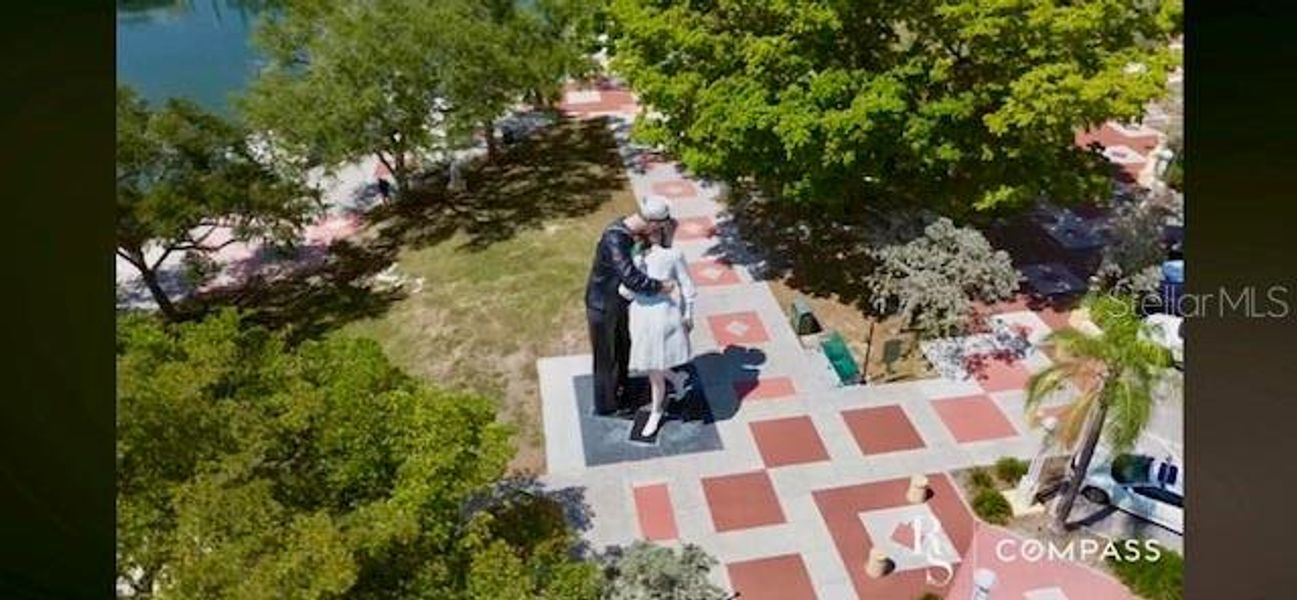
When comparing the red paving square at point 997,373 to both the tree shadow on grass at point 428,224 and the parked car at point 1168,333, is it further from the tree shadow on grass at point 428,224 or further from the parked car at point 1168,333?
the tree shadow on grass at point 428,224

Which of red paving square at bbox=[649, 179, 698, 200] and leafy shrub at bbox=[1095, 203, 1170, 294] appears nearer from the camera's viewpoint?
leafy shrub at bbox=[1095, 203, 1170, 294]

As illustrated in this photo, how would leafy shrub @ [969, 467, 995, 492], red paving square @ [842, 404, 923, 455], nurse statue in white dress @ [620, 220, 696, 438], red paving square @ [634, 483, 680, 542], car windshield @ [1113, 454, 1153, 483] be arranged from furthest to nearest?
red paving square @ [842, 404, 923, 455] → leafy shrub @ [969, 467, 995, 492] → nurse statue in white dress @ [620, 220, 696, 438] → red paving square @ [634, 483, 680, 542] → car windshield @ [1113, 454, 1153, 483]

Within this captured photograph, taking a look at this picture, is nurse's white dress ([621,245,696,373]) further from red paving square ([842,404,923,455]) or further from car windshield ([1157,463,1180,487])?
car windshield ([1157,463,1180,487])

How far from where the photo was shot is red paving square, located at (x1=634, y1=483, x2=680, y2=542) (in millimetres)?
12562

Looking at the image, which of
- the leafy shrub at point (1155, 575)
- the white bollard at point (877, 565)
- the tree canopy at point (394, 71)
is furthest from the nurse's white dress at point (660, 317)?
the tree canopy at point (394, 71)

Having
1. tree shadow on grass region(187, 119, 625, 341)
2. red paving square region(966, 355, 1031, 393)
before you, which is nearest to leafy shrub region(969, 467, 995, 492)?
red paving square region(966, 355, 1031, 393)

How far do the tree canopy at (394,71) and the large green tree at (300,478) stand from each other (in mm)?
8382

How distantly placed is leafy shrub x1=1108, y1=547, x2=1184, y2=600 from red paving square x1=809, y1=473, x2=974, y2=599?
166cm

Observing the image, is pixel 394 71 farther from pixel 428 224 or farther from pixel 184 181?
pixel 184 181
